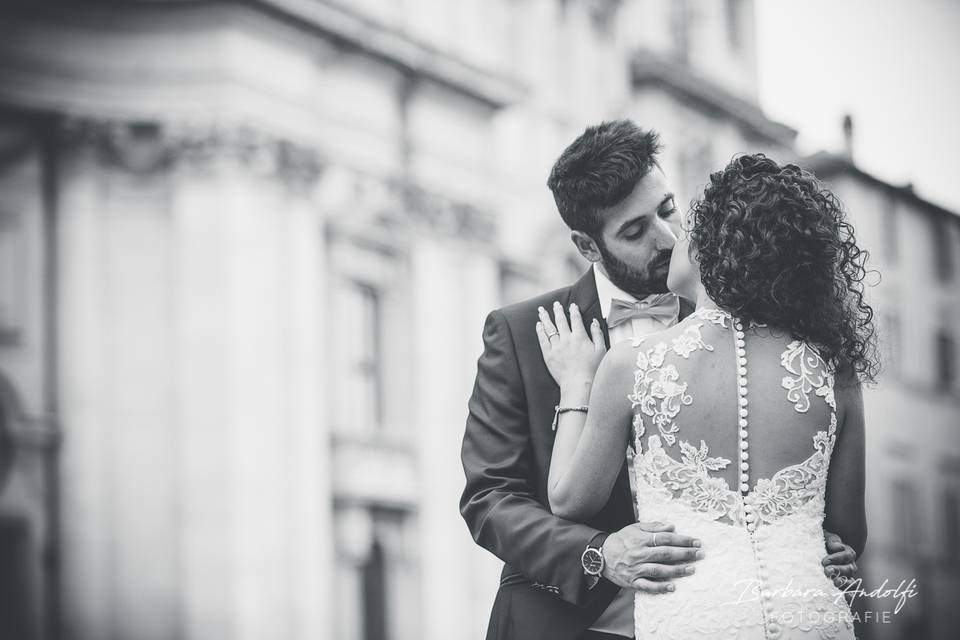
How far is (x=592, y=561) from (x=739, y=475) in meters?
0.50

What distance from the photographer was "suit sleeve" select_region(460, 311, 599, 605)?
12.0ft

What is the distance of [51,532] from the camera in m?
15.3

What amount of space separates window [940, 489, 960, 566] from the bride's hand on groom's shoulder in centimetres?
2849

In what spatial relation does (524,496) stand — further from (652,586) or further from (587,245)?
(587,245)

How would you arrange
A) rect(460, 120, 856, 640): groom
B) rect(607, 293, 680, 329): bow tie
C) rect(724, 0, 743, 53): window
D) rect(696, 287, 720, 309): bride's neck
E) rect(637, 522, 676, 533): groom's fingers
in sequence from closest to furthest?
rect(637, 522, 676, 533): groom's fingers < rect(696, 287, 720, 309): bride's neck < rect(460, 120, 856, 640): groom < rect(607, 293, 680, 329): bow tie < rect(724, 0, 743, 53): window

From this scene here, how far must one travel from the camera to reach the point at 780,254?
Answer: 3.40 m

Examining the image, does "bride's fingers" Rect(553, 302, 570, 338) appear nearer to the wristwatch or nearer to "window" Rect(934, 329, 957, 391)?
the wristwatch

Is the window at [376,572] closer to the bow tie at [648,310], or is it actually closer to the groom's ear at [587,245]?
the groom's ear at [587,245]

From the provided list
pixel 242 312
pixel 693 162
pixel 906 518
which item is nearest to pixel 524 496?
pixel 242 312

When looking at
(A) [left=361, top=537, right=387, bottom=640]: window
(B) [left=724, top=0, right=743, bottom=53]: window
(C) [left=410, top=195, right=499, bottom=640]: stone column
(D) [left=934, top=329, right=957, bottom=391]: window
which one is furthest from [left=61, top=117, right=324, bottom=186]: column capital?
(D) [left=934, top=329, right=957, bottom=391]: window

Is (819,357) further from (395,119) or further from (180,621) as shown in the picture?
(395,119)

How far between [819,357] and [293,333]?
1349cm

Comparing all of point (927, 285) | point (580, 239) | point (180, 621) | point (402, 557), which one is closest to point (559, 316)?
point (580, 239)

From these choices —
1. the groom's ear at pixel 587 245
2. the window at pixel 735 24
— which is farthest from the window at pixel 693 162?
the groom's ear at pixel 587 245
